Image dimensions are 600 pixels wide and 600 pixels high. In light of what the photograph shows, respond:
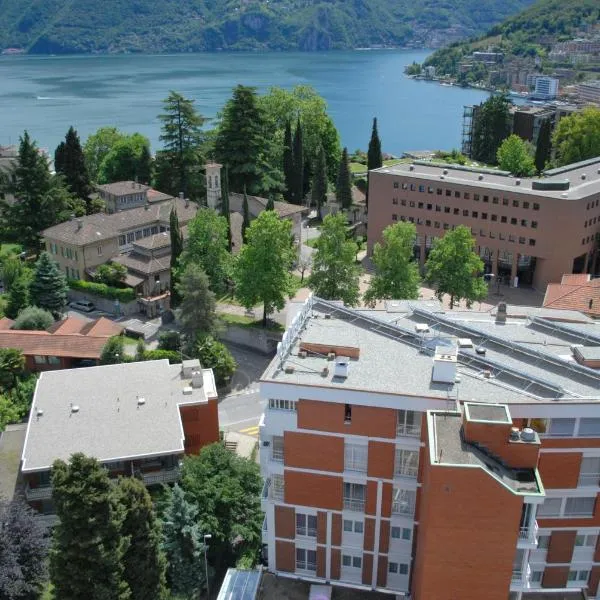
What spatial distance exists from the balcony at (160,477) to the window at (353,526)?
9237mm

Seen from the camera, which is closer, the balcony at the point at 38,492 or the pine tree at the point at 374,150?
the balcony at the point at 38,492

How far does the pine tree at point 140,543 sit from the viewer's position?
2158 centimetres

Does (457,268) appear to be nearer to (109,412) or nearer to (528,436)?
(109,412)

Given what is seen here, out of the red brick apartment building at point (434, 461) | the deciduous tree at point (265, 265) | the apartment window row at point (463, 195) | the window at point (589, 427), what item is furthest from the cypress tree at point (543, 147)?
the window at point (589, 427)

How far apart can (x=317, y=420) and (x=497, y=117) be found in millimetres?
76263

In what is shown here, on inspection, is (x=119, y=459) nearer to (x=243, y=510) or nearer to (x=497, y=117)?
(x=243, y=510)

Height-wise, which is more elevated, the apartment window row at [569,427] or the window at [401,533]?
the apartment window row at [569,427]

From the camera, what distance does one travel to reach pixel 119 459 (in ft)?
90.3

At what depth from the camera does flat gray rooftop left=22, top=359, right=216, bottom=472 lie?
1101 inches

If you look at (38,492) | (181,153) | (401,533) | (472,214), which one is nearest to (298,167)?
(181,153)

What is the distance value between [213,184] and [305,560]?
133 feet

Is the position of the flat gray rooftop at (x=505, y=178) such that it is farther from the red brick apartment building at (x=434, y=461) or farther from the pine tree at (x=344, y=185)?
the red brick apartment building at (x=434, y=461)

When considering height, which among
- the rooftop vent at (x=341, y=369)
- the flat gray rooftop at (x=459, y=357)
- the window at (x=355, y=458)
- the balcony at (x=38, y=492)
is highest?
the rooftop vent at (x=341, y=369)

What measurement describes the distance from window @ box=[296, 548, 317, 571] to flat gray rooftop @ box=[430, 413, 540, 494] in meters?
7.07
